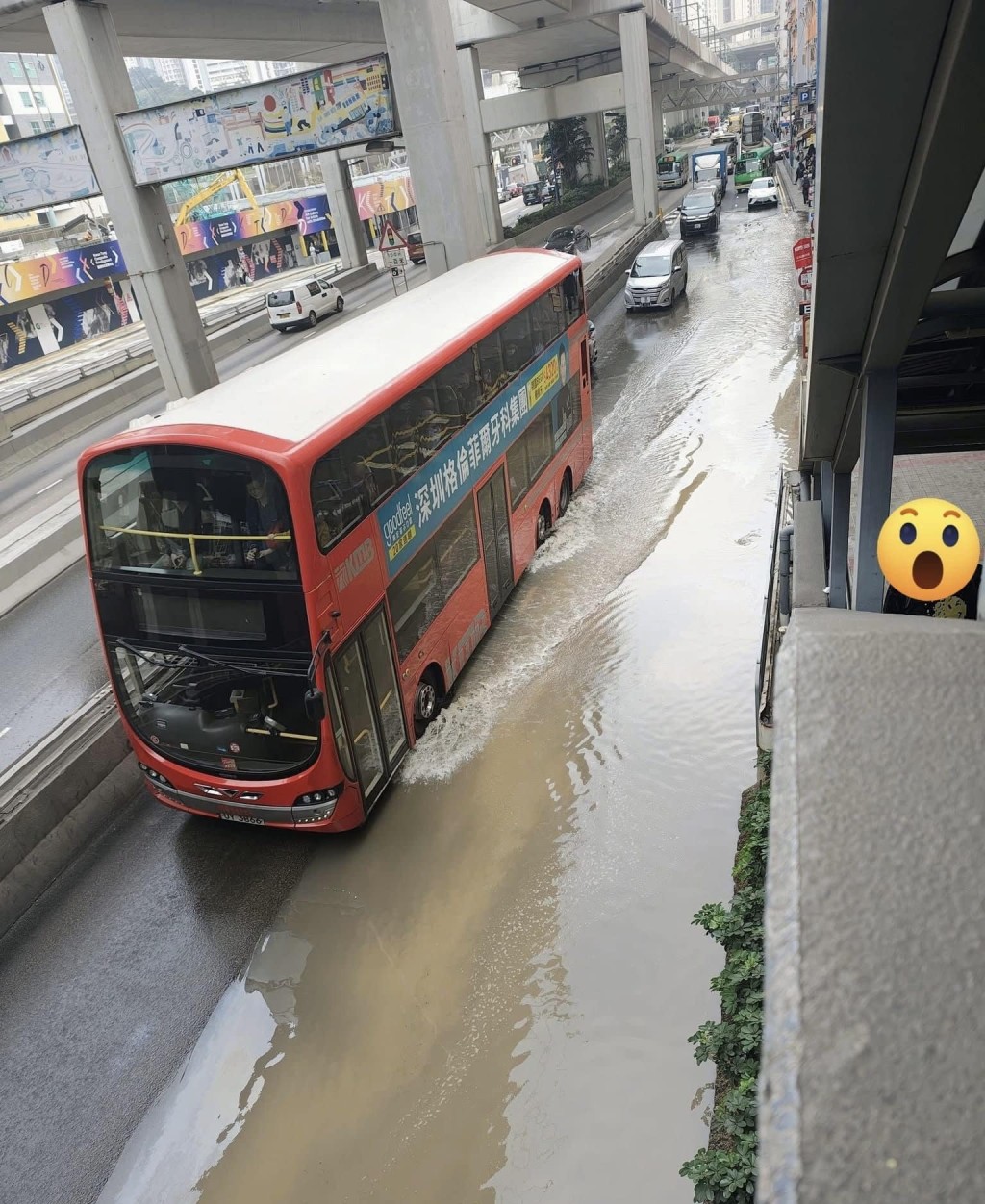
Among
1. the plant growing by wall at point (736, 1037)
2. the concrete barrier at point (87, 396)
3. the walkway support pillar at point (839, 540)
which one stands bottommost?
the plant growing by wall at point (736, 1037)

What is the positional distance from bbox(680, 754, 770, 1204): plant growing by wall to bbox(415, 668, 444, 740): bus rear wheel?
3.30 m

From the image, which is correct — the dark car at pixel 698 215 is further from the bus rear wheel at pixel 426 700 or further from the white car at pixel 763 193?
the bus rear wheel at pixel 426 700

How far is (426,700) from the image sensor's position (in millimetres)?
8703

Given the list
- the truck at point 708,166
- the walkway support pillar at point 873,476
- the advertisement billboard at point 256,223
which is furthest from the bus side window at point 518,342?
the truck at point 708,166

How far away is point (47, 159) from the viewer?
16.0 m

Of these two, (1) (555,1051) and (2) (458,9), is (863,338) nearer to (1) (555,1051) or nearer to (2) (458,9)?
(1) (555,1051)

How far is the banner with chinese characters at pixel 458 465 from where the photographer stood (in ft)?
25.7

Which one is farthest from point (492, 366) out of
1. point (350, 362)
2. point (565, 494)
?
point (565, 494)

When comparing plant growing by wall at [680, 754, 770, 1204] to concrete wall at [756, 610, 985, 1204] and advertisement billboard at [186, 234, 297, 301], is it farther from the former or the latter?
advertisement billboard at [186, 234, 297, 301]

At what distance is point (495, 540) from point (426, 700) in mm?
2482

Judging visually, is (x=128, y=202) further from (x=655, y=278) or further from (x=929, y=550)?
(x=929, y=550)

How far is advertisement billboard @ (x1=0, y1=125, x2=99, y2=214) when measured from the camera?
51.8 ft

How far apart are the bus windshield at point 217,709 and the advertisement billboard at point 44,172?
12.8 metres

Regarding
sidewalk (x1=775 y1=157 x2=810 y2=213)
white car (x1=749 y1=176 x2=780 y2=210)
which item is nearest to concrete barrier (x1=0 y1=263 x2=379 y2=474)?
sidewalk (x1=775 y1=157 x2=810 y2=213)
